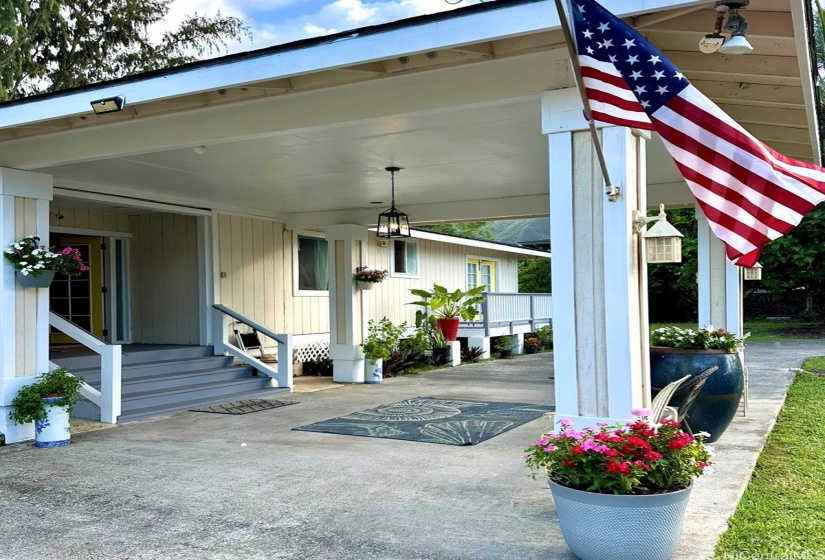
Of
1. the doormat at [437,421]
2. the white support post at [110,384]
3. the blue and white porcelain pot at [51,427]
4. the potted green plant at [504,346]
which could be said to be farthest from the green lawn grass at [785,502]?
the potted green plant at [504,346]

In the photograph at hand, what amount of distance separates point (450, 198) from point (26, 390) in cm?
610

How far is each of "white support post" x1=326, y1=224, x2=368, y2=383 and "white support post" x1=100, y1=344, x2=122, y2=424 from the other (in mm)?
4392

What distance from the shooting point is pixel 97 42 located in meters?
18.6

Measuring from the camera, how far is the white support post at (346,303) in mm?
11508

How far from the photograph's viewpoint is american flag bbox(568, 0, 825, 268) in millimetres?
3238

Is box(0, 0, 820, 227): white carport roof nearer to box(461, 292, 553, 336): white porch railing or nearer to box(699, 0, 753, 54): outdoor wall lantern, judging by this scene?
box(699, 0, 753, 54): outdoor wall lantern

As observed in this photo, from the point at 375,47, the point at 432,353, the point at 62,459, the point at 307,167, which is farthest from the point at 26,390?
the point at 432,353

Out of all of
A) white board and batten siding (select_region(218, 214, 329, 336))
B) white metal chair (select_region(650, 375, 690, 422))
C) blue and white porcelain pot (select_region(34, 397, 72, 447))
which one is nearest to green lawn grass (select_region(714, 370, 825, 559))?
white metal chair (select_region(650, 375, 690, 422))

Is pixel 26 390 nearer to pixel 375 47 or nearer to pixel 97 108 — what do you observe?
pixel 97 108

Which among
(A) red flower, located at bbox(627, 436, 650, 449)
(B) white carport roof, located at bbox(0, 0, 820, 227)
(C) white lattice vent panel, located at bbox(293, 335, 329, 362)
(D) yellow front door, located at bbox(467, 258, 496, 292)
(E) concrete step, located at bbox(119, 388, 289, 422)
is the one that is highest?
(B) white carport roof, located at bbox(0, 0, 820, 227)

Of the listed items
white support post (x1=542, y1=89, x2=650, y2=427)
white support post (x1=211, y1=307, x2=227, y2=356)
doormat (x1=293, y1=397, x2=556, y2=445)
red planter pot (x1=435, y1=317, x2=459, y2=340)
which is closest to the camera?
white support post (x1=542, y1=89, x2=650, y2=427)

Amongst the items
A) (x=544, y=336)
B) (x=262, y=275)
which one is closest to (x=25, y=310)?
(x=262, y=275)

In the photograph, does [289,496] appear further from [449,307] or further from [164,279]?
[449,307]

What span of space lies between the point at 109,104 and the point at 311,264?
25.2 feet
